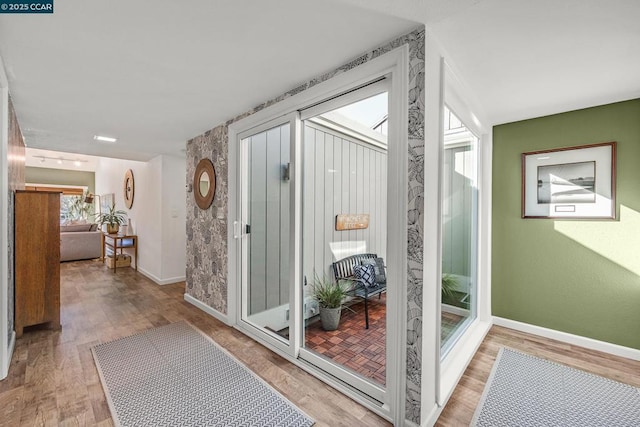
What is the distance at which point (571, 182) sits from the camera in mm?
2598

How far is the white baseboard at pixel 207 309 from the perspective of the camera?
3059mm

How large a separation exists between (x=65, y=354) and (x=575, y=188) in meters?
4.75

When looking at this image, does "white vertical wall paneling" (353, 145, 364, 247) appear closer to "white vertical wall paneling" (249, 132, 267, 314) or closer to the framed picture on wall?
"white vertical wall paneling" (249, 132, 267, 314)

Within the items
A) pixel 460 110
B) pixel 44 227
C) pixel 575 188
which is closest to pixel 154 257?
pixel 44 227

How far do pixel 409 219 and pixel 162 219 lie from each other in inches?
173

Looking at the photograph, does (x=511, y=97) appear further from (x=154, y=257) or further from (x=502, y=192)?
(x=154, y=257)

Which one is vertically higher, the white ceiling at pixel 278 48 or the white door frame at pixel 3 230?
the white ceiling at pixel 278 48

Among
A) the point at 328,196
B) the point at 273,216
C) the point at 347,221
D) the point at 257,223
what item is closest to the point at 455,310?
the point at 347,221

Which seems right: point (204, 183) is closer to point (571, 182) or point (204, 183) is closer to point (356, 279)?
point (356, 279)

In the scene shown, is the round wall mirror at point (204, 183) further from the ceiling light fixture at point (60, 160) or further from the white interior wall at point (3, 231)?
the ceiling light fixture at point (60, 160)

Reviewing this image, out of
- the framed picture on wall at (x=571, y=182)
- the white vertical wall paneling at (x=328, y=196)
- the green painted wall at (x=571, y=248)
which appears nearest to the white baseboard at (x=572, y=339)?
the green painted wall at (x=571, y=248)

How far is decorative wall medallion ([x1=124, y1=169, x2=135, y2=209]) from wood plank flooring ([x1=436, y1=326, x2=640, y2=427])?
21.4ft

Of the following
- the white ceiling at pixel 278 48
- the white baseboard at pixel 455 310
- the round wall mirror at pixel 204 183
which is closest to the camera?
the white ceiling at pixel 278 48

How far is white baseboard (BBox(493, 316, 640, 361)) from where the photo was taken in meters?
2.34
